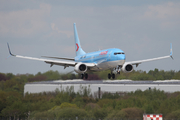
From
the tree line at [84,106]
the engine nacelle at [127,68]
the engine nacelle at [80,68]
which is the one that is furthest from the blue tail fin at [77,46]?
the engine nacelle at [127,68]

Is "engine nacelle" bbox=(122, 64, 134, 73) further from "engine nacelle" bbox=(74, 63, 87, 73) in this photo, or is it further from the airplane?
"engine nacelle" bbox=(74, 63, 87, 73)

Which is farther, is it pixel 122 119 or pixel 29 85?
pixel 29 85

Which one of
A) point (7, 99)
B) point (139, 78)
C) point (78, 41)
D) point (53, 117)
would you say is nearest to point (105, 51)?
point (53, 117)

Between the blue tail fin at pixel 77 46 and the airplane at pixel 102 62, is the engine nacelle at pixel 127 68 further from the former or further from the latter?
the blue tail fin at pixel 77 46

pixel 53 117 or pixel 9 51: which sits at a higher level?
pixel 9 51

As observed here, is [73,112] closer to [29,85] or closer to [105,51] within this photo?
[105,51]

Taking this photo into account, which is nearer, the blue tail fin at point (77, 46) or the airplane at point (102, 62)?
the airplane at point (102, 62)

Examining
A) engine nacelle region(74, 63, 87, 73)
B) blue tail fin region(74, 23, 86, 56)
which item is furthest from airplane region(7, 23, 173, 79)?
blue tail fin region(74, 23, 86, 56)

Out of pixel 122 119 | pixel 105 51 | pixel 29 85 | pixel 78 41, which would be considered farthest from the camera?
pixel 29 85

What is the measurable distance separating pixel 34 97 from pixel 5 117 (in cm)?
2075

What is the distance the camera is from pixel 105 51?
61.6 metres

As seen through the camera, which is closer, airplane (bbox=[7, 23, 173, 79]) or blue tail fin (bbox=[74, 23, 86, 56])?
airplane (bbox=[7, 23, 173, 79])

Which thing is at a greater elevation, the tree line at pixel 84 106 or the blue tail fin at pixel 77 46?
the blue tail fin at pixel 77 46

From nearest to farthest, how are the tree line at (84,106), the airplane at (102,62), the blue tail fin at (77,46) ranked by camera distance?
the airplane at (102,62) < the tree line at (84,106) < the blue tail fin at (77,46)
